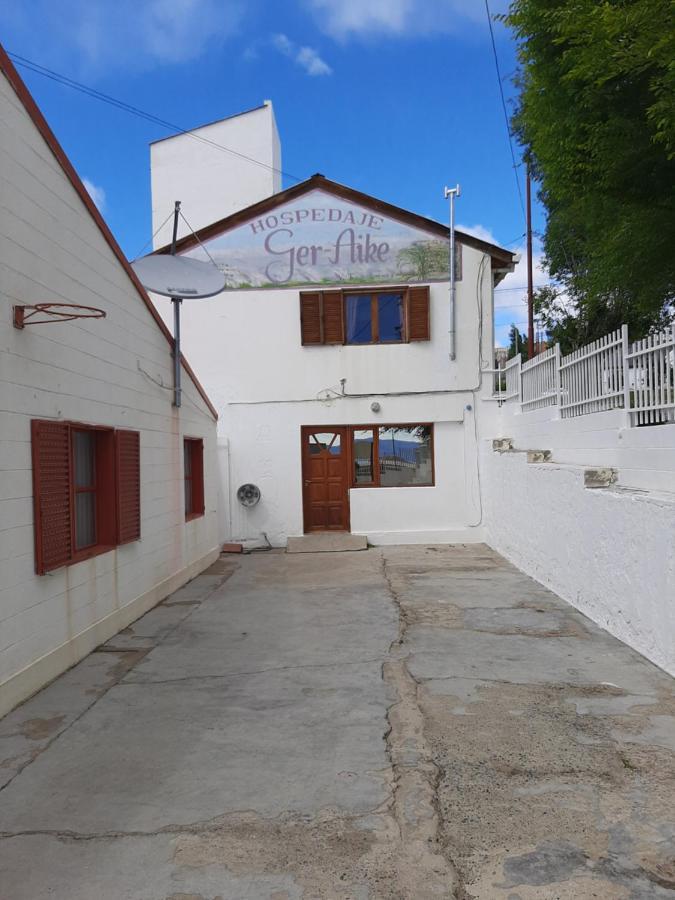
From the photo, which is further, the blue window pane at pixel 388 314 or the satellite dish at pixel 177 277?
the blue window pane at pixel 388 314

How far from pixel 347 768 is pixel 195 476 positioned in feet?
24.4

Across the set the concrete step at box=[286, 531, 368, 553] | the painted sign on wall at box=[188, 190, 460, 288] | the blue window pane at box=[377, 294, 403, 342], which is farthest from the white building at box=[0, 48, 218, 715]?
the blue window pane at box=[377, 294, 403, 342]

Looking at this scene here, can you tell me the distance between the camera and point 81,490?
6.25 m

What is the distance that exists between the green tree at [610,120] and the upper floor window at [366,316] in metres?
3.59

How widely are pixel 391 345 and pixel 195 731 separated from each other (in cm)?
958

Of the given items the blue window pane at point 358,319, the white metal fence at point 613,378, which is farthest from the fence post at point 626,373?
the blue window pane at point 358,319

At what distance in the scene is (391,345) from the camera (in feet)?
42.3

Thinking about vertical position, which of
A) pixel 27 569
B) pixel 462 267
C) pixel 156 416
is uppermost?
pixel 462 267

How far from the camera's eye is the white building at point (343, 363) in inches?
507

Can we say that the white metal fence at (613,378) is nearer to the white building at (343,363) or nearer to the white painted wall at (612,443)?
the white painted wall at (612,443)

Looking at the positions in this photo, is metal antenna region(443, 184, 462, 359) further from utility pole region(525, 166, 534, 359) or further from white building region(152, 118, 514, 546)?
utility pole region(525, 166, 534, 359)

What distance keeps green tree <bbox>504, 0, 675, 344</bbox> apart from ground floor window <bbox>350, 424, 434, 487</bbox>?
14.8 ft

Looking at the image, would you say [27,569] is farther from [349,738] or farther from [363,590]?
[363,590]

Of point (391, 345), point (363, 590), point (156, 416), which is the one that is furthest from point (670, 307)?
point (156, 416)
